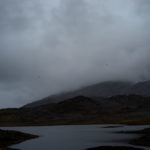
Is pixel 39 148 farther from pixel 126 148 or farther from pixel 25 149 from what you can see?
pixel 126 148

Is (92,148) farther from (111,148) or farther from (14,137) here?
(14,137)

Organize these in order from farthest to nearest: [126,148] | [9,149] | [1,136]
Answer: [1,136], [9,149], [126,148]

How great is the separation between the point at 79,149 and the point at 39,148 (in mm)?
9089

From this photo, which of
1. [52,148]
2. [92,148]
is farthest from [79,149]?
[52,148]

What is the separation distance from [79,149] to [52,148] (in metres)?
6.50

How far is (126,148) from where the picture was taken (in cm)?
5609

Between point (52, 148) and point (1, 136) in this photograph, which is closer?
point (52, 148)

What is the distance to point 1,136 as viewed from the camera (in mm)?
81438

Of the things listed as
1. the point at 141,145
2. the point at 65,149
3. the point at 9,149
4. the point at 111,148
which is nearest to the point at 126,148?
the point at 111,148

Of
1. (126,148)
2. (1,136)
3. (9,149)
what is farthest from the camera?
(1,136)

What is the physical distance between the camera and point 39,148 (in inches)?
2416

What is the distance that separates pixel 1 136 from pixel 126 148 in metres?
38.0

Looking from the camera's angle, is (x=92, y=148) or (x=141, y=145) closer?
(x=92, y=148)

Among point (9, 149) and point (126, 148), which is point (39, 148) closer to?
point (9, 149)
